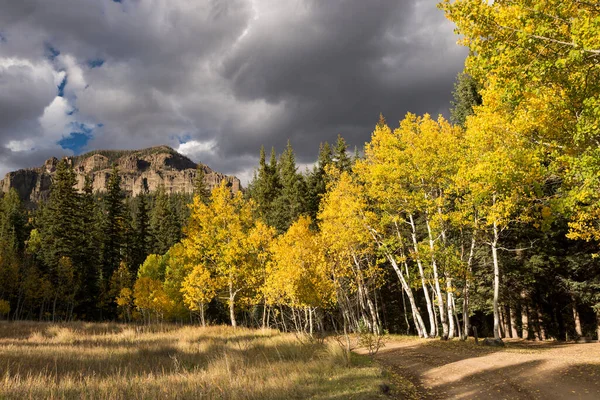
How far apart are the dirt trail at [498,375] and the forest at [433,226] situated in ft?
10.1

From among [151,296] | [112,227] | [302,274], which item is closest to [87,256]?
[112,227]

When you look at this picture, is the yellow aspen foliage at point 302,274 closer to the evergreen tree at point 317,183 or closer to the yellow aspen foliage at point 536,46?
the yellow aspen foliage at point 536,46

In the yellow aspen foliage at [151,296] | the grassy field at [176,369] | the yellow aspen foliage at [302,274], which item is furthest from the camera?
the yellow aspen foliage at [151,296]

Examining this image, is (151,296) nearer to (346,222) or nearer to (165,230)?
(165,230)

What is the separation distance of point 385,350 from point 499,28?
14.5m

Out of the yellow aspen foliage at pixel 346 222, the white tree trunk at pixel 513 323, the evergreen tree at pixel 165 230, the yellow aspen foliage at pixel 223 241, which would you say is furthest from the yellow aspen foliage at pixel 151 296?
the white tree trunk at pixel 513 323

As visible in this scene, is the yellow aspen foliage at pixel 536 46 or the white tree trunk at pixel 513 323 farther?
the white tree trunk at pixel 513 323

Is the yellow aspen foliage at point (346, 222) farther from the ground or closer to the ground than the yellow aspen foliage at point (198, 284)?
farther from the ground

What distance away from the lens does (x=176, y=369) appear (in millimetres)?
8781

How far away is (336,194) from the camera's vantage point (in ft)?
72.2

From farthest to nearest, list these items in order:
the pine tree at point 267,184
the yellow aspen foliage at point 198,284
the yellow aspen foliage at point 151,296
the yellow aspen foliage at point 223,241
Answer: the pine tree at point 267,184
the yellow aspen foliage at point 151,296
the yellow aspen foliage at point 223,241
the yellow aspen foliage at point 198,284

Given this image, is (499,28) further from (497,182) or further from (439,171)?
(439,171)

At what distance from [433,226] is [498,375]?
8.63 m

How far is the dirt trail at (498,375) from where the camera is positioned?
817cm
